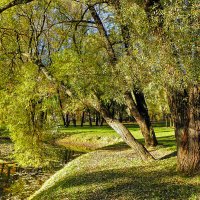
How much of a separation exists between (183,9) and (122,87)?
23.3 ft

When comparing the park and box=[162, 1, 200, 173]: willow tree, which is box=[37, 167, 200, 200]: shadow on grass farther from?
box=[162, 1, 200, 173]: willow tree

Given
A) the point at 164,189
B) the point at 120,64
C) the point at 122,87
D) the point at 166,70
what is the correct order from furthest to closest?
the point at 122,87
the point at 120,64
the point at 166,70
the point at 164,189

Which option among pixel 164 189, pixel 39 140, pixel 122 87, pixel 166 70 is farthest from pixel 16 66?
pixel 164 189

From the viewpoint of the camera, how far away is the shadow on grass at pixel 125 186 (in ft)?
38.0

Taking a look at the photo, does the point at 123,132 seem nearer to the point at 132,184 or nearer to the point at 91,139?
the point at 132,184

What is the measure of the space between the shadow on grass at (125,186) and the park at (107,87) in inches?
1.7

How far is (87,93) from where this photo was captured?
1911cm

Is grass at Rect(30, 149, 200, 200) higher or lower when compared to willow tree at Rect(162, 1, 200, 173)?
lower

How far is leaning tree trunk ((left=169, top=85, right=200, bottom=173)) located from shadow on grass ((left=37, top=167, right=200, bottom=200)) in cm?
92

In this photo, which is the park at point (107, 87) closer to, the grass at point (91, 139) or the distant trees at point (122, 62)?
the distant trees at point (122, 62)

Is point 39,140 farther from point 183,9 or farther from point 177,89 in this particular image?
point 183,9

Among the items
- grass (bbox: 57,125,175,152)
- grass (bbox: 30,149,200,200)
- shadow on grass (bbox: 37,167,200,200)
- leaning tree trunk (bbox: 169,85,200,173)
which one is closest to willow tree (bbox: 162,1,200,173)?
leaning tree trunk (bbox: 169,85,200,173)

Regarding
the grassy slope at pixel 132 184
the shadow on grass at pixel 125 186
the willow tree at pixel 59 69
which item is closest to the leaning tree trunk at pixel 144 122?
the willow tree at pixel 59 69

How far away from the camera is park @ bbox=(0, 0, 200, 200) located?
511 inches
